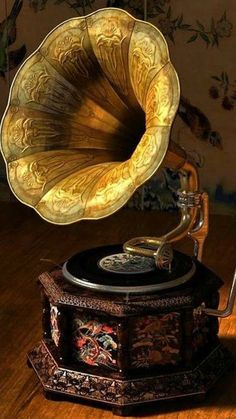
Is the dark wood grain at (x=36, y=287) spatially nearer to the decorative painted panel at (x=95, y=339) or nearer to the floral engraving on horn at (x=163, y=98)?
the decorative painted panel at (x=95, y=339)

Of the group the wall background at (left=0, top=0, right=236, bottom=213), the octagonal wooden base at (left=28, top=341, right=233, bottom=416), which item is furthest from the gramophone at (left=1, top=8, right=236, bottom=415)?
the wall background at (left=0, top=0, right=236, bottom=213)

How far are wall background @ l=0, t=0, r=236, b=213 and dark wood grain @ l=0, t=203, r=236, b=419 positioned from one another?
0.31 feet

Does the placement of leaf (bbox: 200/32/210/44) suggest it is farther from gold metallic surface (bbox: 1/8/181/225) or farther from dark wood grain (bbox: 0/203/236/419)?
gold metallic surface (bbox: 1/8/181/225)

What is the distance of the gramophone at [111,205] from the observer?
4.83 ft

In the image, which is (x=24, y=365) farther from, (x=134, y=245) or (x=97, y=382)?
(x=134, y=245)

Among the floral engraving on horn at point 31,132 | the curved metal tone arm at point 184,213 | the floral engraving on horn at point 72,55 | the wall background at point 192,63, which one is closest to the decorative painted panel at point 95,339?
the curved metal tone arm at point 184,213

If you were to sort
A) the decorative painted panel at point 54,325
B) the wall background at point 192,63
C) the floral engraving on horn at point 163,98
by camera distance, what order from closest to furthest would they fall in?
the floral engraving on horn at point 163,98 → the decorative painted panel at point 54,325 → the wall background at point 192,63

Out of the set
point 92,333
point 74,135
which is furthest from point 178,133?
point 92,333

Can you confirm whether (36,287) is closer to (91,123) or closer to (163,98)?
(91,123)

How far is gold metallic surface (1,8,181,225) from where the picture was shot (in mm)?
1484

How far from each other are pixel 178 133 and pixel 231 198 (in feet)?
0.74

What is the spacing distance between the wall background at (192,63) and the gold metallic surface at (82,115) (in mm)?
876

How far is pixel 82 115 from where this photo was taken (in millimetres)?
1639

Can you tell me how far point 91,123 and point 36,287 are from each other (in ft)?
1.57
